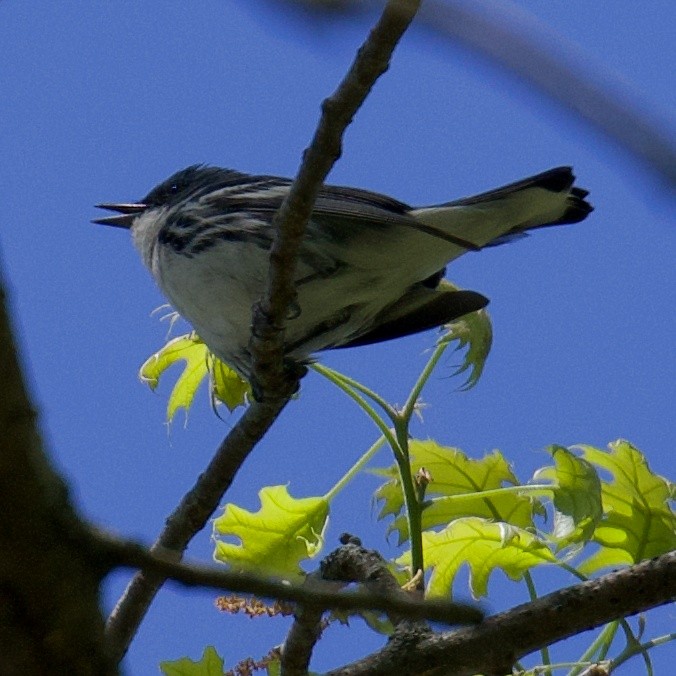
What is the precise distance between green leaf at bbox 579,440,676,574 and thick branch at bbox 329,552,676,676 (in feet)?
1.35

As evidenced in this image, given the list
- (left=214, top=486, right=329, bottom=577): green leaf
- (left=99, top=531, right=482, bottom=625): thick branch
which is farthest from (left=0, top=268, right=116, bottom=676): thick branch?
(left=214, top=486, right=329, bottom=577): green leaf

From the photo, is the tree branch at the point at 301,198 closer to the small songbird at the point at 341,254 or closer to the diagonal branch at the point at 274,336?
the diagonal branch at the point at 274,336

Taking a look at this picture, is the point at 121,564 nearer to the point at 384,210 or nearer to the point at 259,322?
the point at 259,322

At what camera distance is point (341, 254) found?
13.0 ft

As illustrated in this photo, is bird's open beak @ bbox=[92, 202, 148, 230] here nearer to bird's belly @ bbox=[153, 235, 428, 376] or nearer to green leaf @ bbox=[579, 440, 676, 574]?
bird's belly @ bbox=[153, 235, 428, 376]

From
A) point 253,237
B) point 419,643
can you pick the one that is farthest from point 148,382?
point 419,643

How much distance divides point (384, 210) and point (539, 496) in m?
1.37

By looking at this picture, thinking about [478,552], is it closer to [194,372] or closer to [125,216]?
[194,372]

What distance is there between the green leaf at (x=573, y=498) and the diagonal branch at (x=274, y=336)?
2.64 ft

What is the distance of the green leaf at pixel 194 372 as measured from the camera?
3.40m

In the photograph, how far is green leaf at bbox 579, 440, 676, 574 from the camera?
2688 millimetres

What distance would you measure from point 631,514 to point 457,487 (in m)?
0.45

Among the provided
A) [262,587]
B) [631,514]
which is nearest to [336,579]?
[631,514]

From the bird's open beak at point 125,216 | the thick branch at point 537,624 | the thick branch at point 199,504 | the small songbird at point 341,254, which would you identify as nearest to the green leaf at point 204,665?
the thick branch at point 199,504
